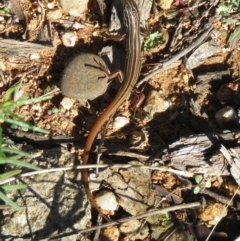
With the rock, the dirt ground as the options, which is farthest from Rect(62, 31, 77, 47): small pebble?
the rock

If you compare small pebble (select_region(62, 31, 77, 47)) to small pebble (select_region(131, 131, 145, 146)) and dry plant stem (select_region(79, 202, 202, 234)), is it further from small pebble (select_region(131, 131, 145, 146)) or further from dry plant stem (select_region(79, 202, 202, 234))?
dry plant stem (select_region(79, 202, 202, 234))

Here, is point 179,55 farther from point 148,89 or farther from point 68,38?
point 68,38

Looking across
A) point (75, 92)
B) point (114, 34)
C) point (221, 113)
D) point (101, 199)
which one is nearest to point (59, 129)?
point (75, 92)

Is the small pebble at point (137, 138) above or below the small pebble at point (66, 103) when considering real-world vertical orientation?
below

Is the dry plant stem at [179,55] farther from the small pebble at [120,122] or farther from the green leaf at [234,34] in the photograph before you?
the small pebble at [120,122]

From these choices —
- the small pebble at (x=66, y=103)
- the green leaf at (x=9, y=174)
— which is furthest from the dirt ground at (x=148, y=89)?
the green leaf at (x=9, y=174)

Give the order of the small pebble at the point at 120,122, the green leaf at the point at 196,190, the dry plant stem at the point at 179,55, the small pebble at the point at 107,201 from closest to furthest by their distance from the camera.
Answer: the small pebble at the point at 107,201
the green leaf at the point at 196,190
the small pebble at the point at 120,122
the dry plant stem at the point at 179,55

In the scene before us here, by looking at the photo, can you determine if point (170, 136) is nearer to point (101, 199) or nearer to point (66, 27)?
point (101, 199)

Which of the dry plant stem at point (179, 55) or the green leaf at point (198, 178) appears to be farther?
the dry plant stem at point (179, 55)
